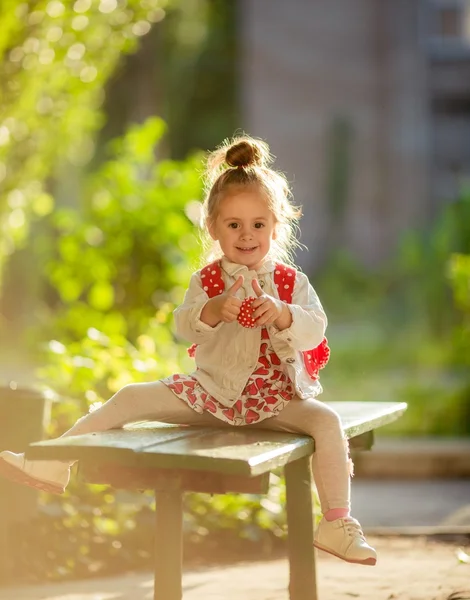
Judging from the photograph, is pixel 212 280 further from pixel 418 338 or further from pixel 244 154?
pixel 418 338

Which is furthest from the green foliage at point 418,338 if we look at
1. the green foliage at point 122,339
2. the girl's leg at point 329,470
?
the girl's leg at point 329,470

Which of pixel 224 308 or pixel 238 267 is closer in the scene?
pixel 224 308

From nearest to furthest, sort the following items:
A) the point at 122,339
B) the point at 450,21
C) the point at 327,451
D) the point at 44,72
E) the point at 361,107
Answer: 1. the point at 327,451
2. the point at 122,339
3. the point at 44,72
4. the point at 361,107
5. the point at 450,21

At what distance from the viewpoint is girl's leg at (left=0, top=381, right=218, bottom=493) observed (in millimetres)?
2855

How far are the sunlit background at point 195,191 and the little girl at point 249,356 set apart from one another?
465 millimetres

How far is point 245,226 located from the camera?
3145mm

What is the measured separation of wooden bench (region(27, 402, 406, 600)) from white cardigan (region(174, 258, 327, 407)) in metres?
0.16

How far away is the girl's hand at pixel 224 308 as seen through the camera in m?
2.94

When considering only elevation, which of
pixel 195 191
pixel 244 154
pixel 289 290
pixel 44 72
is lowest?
pixel 289 290

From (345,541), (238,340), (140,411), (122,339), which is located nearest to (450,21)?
(122,339)

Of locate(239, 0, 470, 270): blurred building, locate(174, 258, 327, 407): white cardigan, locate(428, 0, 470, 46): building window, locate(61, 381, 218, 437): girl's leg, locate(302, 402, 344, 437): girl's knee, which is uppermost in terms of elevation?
locate(428, 0, 470, 46): building window

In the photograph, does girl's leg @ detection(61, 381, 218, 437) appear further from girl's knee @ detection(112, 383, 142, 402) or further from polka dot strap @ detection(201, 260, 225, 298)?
polka dot strap @ detection(201, 260, 225, 298)

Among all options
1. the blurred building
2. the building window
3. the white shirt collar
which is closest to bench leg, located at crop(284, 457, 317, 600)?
the white shirt collar

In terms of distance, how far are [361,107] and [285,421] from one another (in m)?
16.4
